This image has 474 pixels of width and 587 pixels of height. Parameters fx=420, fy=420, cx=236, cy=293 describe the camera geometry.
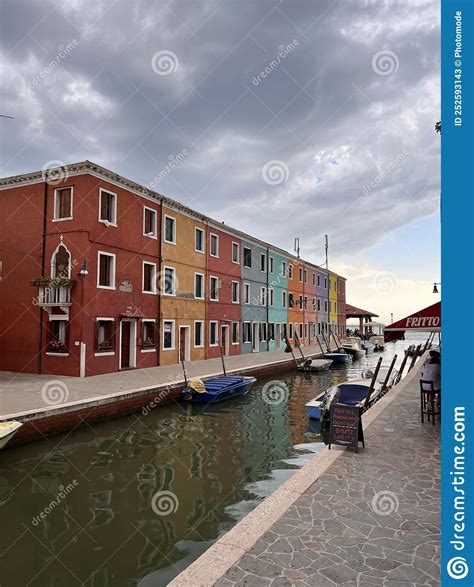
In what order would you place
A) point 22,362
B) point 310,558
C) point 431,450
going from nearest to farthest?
point 310,558, point 431,450, point 22,362

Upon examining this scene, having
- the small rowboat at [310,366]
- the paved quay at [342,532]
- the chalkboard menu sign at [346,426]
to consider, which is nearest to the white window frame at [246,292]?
the small rowboat at [310,366]

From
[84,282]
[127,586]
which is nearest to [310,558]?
[127,586]

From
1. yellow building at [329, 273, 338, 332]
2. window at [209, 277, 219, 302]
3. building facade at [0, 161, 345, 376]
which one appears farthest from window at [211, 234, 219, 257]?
yellow building at [329, 273, 338, 332]

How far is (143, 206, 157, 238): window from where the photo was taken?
21.8 metres

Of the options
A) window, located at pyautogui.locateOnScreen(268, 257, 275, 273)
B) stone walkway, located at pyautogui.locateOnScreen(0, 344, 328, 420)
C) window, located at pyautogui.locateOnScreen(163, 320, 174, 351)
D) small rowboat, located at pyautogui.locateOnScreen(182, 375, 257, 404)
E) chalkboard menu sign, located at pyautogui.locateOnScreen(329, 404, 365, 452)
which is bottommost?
small rowboat, located at pyautogui.locateOnScreen(182, 375, 257, 404)

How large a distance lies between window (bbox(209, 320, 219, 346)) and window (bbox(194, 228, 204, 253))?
15.9 ft

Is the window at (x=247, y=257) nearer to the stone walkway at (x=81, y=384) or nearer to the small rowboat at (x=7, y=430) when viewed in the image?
the stone walkway at (x=81, y=384)

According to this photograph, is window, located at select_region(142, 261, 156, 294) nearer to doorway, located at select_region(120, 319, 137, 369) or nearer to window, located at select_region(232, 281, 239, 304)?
doorway, located at select_region(120, 319, 137, 369)

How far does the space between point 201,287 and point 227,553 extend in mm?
22744

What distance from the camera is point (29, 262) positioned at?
19453 mm

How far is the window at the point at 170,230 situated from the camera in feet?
76.8

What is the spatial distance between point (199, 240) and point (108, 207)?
8.18m
